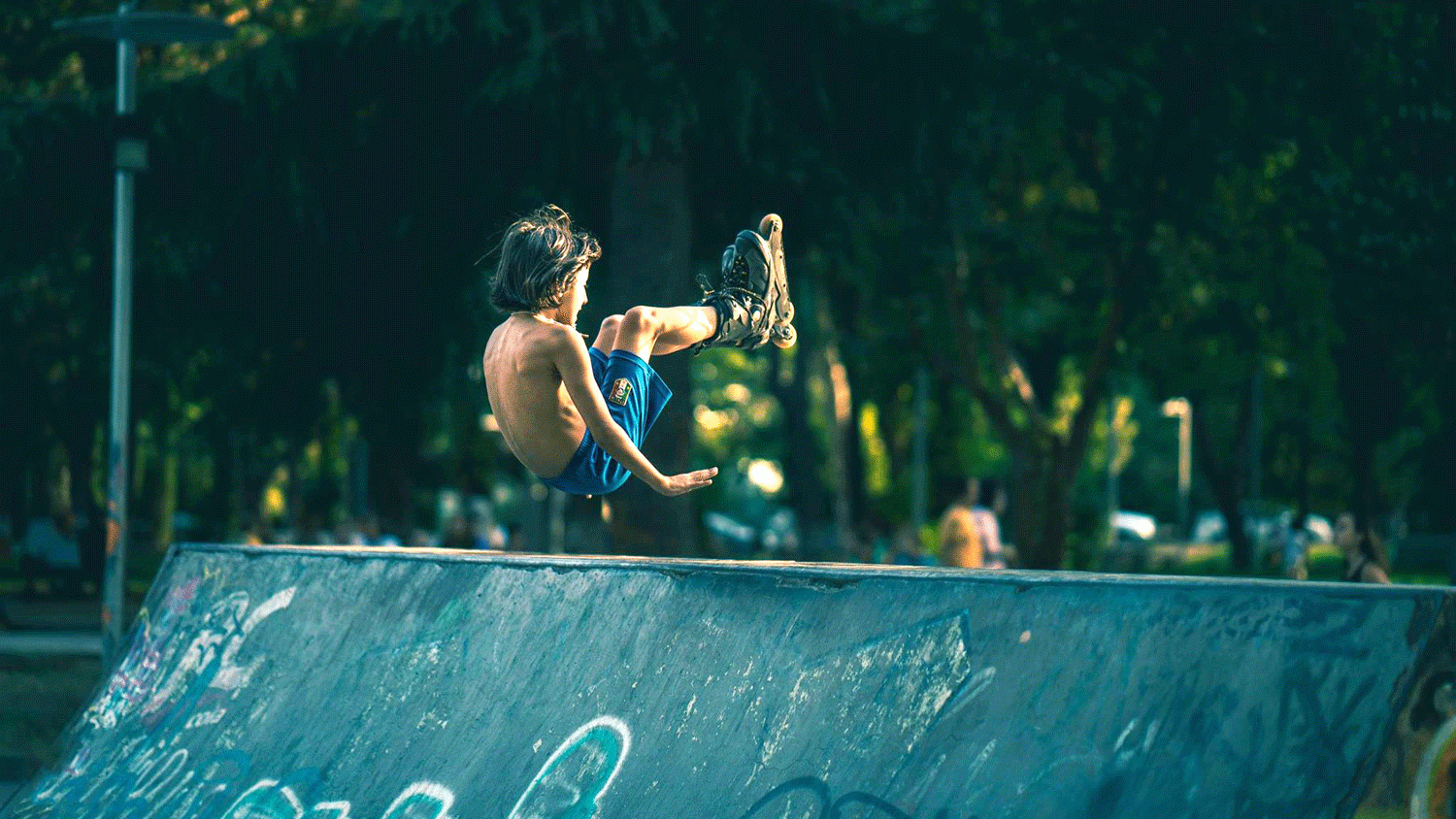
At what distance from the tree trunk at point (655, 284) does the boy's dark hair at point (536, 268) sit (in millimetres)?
7542

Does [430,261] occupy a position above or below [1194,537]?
above

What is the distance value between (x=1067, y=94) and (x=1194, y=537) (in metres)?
46.5

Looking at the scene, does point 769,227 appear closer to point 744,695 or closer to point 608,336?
point 608,336

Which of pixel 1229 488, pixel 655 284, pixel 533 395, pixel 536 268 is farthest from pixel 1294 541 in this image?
pixel 536 268

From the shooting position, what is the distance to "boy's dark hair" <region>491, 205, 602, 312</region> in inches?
231

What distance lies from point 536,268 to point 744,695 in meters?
1.73

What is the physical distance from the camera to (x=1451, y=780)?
3.86 m

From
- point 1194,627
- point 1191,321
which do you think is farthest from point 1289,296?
point 1194,627

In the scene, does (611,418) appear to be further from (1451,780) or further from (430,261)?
(430,261)

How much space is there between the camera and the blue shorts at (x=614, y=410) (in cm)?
604

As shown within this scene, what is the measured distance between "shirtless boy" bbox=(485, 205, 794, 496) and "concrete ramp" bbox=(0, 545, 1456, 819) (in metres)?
0.44

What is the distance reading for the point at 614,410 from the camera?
6.04m

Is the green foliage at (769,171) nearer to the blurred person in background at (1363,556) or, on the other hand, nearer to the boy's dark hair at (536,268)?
the blurred person in background at (1363,556)

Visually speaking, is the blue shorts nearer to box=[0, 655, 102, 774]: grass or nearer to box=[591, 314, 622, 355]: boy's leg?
box=[591, 314, 622, 355]: boy's leg
